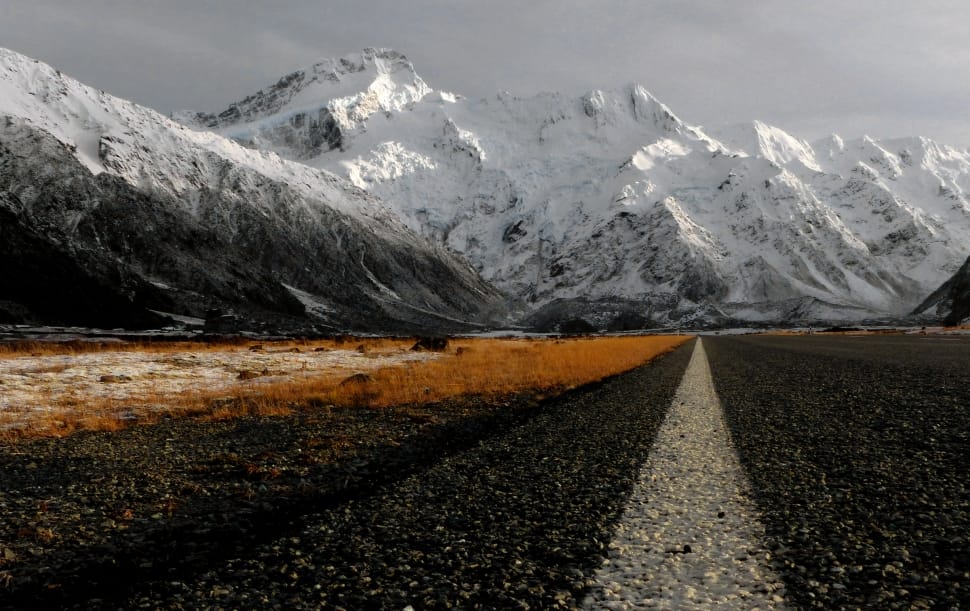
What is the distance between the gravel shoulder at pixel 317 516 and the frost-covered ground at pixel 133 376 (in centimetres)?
701

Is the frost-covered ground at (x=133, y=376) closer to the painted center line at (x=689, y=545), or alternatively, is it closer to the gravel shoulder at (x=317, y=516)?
the gravel shoulder at (x=317, y=516)

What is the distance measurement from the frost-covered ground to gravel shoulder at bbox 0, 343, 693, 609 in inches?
276

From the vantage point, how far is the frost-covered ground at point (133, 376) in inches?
757

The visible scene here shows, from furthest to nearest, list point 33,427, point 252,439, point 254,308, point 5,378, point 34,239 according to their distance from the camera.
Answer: point 254,308 < point 34,239 < point 5,378 < point 33,427 < point 252,439

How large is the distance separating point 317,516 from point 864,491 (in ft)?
24.1

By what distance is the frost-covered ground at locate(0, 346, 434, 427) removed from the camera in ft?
63.1

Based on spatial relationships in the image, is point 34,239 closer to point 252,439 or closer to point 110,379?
point 110,379

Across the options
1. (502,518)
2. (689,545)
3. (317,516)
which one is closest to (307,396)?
(317,516)

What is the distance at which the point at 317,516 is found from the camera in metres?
7.38

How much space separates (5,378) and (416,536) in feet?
84.2

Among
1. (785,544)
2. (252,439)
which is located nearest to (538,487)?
(785,544)

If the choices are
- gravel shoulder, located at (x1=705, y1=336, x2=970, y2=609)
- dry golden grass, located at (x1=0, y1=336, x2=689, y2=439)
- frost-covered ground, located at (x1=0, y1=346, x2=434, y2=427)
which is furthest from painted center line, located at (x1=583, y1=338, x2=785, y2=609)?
frost-covered ground, located at (x1=0, y1=346, x2=434, y2=427)

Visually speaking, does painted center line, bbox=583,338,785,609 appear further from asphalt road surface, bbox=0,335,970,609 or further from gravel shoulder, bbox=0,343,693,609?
gravel shoulder, bbox=0,343,693,609

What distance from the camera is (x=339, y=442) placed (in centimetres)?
1223
